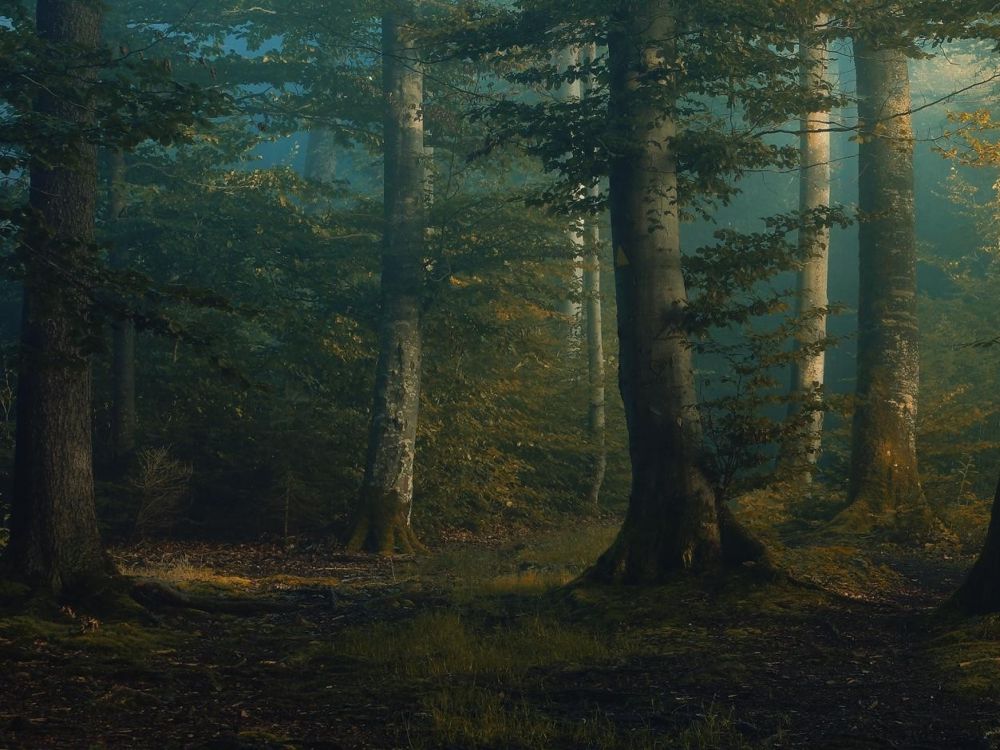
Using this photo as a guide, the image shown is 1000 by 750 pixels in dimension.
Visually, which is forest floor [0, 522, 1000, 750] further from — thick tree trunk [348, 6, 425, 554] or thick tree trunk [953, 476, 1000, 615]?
thick tree trunk [348, 6, 425, 554]

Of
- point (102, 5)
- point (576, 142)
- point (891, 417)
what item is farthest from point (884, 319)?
point (102, 5)

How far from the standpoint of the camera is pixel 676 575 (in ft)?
33.4

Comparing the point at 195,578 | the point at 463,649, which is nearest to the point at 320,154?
the point at 195,578

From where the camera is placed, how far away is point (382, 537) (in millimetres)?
18172

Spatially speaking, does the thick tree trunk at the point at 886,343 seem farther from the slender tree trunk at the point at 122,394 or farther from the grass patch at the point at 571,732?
the slender tree trunk at the point at 122,394

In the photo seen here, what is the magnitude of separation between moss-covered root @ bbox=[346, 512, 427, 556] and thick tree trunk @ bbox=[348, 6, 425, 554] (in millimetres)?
17

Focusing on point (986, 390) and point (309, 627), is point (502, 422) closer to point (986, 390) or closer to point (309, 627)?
point (986, 390)

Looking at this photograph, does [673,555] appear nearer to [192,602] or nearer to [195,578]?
[192,602]

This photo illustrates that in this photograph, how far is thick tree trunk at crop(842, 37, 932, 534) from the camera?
574 inches

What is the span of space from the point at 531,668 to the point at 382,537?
10503 millimetres

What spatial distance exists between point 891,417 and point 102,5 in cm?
1069

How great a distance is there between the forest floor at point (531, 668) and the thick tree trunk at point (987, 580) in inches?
8.8

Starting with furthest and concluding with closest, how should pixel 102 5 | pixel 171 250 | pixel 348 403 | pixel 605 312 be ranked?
1. pixel 605 312
2. pixel 348 403
3. pixel 171 250
4. pixel 102 5

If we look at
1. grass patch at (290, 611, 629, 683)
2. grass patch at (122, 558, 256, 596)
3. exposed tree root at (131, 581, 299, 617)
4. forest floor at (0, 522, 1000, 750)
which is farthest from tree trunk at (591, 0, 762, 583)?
grass patch at (122, 558, 256, 596)
